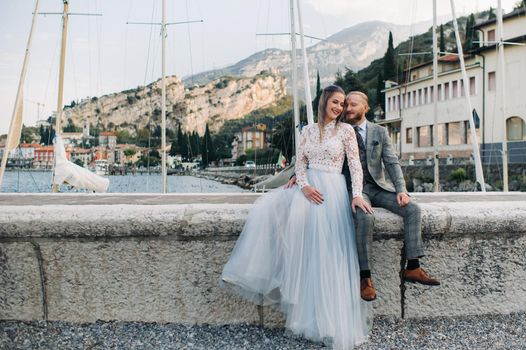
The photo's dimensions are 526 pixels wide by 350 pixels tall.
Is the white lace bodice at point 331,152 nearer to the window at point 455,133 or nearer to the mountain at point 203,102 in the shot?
the window at point 455,133

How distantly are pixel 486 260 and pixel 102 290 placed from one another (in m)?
3.26

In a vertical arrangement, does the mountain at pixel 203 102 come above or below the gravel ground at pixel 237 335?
above

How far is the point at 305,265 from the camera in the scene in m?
3.49

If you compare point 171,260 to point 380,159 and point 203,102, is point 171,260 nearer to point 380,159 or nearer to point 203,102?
point 380,159

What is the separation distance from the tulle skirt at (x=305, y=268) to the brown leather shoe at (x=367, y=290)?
0.13ft

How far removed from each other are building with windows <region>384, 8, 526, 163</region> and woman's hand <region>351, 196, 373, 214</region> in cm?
3010

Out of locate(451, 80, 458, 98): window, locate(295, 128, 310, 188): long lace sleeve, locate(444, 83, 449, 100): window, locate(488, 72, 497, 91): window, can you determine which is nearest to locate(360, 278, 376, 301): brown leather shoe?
locate(295, 128, 310, 188): long lace sleeve

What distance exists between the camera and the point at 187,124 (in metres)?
165

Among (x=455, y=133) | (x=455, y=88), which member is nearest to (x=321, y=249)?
(x=455, y=133)

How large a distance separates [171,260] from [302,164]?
1.38m

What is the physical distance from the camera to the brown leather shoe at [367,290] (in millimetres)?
3445

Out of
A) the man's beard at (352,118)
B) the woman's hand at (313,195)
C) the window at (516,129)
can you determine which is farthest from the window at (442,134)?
the woman's hand at (313,195)

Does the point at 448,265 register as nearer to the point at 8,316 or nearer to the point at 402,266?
the point at 402,266

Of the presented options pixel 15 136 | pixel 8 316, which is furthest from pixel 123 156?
pixel 8 316
